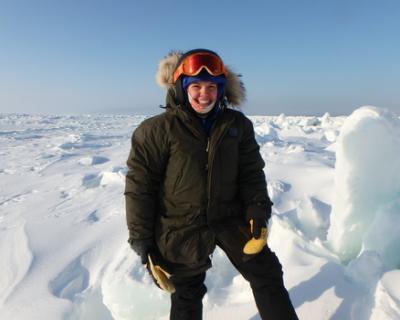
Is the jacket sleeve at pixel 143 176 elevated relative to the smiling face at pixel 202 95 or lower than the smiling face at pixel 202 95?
lower

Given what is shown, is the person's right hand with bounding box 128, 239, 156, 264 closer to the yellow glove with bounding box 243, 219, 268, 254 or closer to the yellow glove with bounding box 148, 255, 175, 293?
the yellow glove with bounding box 148, 255, 175, 293

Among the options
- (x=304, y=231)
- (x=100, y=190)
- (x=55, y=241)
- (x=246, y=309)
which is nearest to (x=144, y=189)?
(x=246, y=309)

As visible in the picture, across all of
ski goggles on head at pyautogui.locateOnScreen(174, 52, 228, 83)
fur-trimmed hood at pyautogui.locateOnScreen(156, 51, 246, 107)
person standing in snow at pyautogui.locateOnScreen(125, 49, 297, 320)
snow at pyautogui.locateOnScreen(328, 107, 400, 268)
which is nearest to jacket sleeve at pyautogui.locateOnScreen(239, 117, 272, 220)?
person standing in snow at pyautogui.locateOnScreen(125, 49, 297, 320)

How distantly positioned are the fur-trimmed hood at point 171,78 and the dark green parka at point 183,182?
0.09 m

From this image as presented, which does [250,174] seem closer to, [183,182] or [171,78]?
[183,182]

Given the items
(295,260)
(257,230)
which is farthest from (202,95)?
(295,260)

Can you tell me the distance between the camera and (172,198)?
153cm

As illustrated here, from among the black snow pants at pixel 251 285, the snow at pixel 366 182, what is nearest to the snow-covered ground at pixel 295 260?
the snow at pixel 366 182

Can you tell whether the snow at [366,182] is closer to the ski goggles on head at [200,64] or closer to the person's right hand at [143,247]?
the ski goggles on head at [200,64]

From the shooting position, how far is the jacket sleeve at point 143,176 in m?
1.50

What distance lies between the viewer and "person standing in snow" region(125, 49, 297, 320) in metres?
1.47

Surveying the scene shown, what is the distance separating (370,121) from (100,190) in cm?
355

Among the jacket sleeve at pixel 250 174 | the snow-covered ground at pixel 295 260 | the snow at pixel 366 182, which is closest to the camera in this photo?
the jacket sleeve at pixel 250 174

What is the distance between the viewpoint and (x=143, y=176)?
4.92 ft
